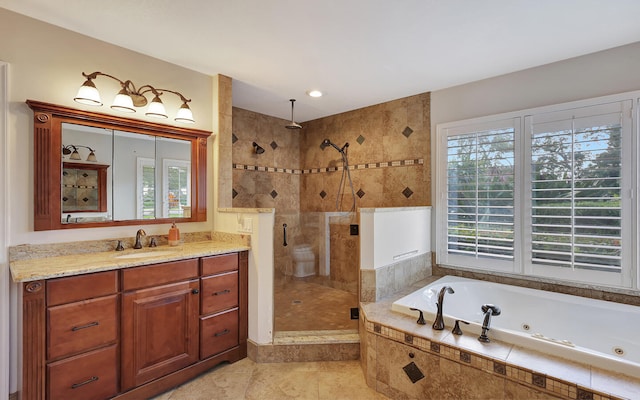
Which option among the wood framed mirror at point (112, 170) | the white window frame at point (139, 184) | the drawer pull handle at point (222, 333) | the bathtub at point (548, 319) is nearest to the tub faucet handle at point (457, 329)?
the bathtub at point (548, 319)

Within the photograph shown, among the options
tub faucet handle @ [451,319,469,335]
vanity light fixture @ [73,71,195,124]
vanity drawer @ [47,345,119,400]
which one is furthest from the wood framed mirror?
tub faucet handle @ [451,319,469,335]

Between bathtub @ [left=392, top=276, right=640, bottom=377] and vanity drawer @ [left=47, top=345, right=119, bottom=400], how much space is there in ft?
6.02

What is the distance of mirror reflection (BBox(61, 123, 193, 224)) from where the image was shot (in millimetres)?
2018

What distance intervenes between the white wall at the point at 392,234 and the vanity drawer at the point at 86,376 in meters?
1.79

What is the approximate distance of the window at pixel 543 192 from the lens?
2.17 metres

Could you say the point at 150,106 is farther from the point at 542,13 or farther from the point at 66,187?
the point at 542,13

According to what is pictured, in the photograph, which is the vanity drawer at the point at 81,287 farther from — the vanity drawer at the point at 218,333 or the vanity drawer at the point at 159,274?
the vanity drawer at the point at 218,333

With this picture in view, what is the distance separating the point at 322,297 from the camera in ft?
8.90

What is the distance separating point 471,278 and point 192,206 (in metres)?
2.66

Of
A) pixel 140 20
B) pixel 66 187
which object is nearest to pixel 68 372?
pixel 66 187

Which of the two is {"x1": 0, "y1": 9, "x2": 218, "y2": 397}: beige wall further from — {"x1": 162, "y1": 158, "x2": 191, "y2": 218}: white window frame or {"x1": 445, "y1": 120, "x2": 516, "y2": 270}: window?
{"x1": 445, "y1": 120, "x2": 516, "y2": 270}: window

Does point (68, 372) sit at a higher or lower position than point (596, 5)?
lower

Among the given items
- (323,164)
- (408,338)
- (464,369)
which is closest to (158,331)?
(408,338)

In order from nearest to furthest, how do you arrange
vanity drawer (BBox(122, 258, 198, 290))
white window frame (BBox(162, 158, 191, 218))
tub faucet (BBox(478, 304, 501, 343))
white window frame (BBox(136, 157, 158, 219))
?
1. tub faucet (BBox(478, 304, 501, 343))
2. vanity drawer (BBox(122, 258, 198, 290))
3. white window frame (BBox(136, 157, 158, 219))
4. white window frame (BBox(162, 158, 191, 218))
